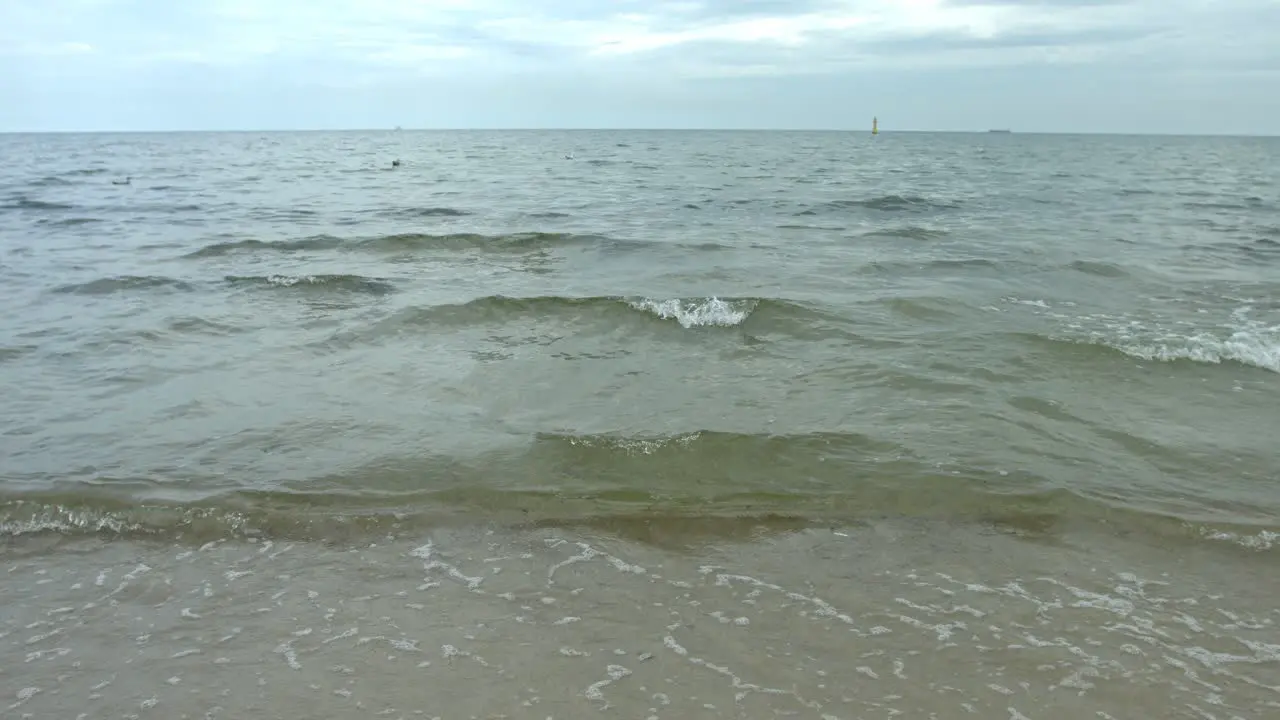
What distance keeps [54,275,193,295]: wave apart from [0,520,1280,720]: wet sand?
892 cm

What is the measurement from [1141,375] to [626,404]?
575cm

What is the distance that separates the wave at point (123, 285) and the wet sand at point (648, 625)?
8922mm

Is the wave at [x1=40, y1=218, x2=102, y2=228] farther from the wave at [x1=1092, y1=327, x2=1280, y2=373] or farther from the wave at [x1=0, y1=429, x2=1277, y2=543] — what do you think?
the wave at [x1=1092, y1=327, x2=1280, y2=373]

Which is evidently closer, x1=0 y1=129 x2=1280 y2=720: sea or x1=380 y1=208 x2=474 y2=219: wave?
x1=0 y1=129 x2=1280 y2=720: sea

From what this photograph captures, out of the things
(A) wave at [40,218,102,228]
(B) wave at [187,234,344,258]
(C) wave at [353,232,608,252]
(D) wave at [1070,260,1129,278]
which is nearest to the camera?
(D) wave at [1070,260,1129,278]

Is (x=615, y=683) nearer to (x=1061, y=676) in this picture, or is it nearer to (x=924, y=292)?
(x=1061, y=676)

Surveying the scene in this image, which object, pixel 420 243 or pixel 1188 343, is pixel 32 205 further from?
pixel 1188 343

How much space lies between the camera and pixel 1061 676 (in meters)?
3.89

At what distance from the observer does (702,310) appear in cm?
1116

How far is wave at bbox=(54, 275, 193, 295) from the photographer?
41.4 feet

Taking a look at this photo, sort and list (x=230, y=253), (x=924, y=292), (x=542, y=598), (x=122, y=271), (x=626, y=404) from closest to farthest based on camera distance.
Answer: (x=542, y=598) → (x=626, y=404) → (x=924, y=292) → (x=122, y=271) → (x=230, y=253)

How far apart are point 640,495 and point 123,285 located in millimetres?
11484

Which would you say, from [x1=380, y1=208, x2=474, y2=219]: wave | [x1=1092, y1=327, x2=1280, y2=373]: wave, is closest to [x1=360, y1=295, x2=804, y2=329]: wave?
[x1=1092, y1=327, x2=1280, y2=373]: wave

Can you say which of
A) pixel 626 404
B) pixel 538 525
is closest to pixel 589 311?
pixel 626 404
